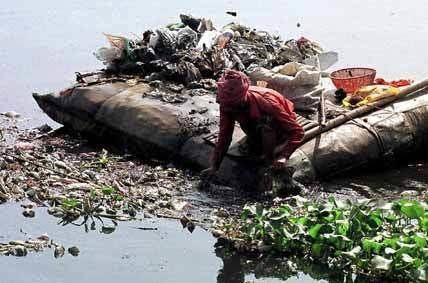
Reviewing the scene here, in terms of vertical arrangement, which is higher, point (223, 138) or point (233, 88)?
point (233, 88)

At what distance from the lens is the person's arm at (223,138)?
8.47 metres

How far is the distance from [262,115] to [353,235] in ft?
6.31

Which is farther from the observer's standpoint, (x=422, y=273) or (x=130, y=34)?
(x=130, y=34)

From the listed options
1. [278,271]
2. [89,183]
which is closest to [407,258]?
[278,271]

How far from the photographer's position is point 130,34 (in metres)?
15.8

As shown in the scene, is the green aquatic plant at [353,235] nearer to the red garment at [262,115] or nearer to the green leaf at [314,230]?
the green leaf at [314,230]

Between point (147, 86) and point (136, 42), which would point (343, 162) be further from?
point (136, 42)

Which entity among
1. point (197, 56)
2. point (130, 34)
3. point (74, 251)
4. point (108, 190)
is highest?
point (197, 56)

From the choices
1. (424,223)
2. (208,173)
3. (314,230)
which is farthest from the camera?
(208,173)

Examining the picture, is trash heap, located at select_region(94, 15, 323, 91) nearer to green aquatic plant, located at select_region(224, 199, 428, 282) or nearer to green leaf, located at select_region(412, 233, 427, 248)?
green aquatic plant, located at select_region(224, 199, 428, 282)

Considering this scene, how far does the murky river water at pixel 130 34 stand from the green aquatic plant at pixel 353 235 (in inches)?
11.6

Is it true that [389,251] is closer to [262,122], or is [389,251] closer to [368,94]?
[262,122]

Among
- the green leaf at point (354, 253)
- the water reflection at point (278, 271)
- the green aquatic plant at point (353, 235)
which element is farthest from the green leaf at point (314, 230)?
the green leaf at point (354, 253)

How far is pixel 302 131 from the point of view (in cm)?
848
